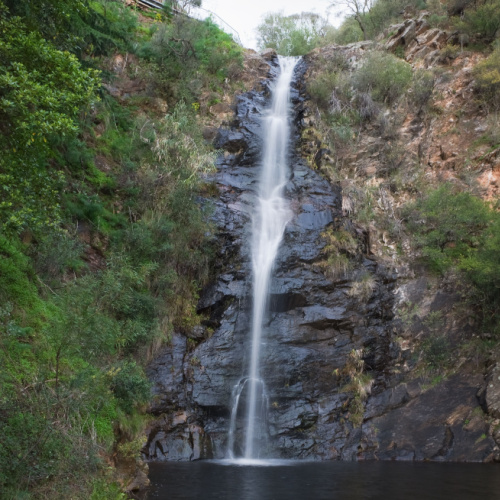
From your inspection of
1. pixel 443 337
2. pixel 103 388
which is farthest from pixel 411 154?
pixel 103 388

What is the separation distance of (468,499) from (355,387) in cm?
667

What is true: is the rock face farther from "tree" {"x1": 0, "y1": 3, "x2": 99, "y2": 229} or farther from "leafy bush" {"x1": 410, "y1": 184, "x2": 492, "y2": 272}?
"tree" {"x1": 0, "y1": 3, "x2": 99, "y2": 229}

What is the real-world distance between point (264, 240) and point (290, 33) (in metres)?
28.8

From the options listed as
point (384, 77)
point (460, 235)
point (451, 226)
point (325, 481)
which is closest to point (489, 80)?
point (384, 77)

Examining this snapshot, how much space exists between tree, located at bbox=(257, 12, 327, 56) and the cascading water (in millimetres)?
9617

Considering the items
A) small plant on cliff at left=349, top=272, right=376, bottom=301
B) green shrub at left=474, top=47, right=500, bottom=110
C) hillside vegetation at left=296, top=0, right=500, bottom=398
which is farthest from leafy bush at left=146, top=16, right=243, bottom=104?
green shrub at left=474, top=47, right=500, bottom=110

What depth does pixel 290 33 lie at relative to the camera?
42.5 metres

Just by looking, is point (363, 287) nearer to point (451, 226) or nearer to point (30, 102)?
point (451, 226)

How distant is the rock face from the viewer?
1559 centimetres

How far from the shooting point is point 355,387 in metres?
16.9

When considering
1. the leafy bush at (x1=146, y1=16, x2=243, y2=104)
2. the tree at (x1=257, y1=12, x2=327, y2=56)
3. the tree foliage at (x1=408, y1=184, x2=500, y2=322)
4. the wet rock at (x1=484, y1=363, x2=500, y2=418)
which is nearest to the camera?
the wet rock at (x1=484, y1=363, x2=500, y2=418)

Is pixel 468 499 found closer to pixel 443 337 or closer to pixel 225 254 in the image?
pixel 443 337

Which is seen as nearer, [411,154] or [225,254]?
[225,254]

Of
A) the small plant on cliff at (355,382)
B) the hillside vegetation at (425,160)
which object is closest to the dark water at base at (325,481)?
the small plant on cliff at (355,382)
